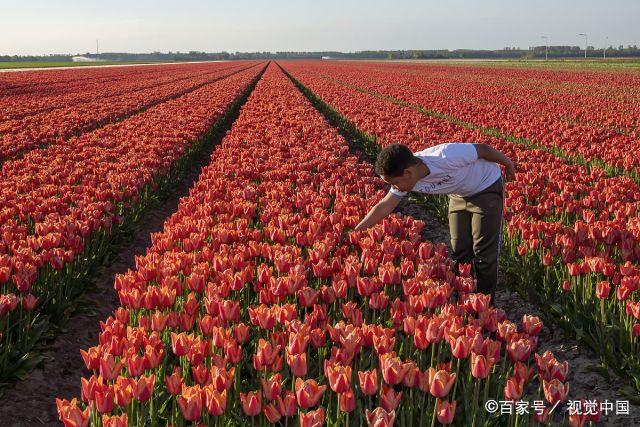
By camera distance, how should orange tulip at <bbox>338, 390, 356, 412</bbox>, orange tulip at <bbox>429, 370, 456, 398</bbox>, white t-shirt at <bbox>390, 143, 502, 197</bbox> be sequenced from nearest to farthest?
1. orange tulip at <bbox>338, 390, 356, 412</bbox>
2. orange tulip at <bbox>429, 370, 456, 398</bbox>
3. white t-shirt at <bbox>390, 143, 502, 197</bbox>

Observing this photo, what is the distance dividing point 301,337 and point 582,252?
3145 millimetres

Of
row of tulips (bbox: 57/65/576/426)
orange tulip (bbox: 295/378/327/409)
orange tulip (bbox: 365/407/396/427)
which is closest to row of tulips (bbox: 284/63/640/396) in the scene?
row of tulips (bbox: 57/65/576/426)

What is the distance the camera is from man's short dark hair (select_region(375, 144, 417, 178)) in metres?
4.22

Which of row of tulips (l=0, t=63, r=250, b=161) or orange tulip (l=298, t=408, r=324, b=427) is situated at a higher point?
row of tulips (l=0, t=63, r=250, b=161)

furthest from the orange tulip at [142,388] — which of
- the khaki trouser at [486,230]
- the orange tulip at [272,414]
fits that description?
the khaki trouser at [486,230]

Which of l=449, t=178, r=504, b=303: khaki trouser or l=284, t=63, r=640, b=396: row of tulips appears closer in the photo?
l=284, t=63, r=640, b=396: row of tulips

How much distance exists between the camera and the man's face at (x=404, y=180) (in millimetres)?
4316

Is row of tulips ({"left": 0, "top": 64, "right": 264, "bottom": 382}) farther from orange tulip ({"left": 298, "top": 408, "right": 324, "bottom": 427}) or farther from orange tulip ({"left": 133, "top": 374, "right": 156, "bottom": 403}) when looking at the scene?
orange tulip ({"left": 298, "top": 408, "right": 324, "bottom": 427})

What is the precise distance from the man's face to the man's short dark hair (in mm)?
35

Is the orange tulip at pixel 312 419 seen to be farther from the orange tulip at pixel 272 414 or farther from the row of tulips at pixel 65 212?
the row of tulips at pixel 65 212

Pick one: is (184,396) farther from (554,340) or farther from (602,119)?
(602,119)

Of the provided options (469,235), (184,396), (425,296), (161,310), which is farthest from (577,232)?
(184,396)

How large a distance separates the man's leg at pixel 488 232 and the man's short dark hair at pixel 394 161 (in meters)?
1.24

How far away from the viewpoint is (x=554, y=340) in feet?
15.7
